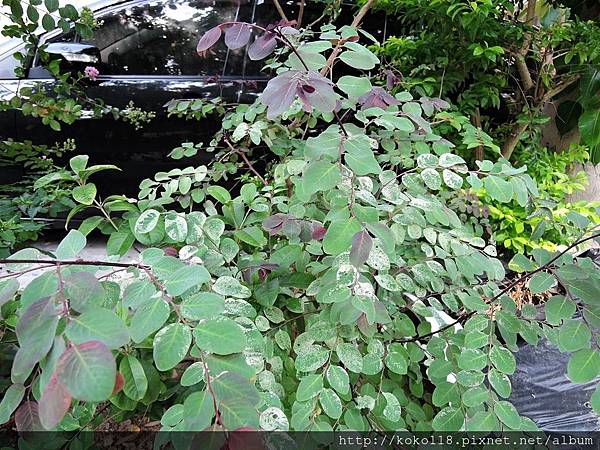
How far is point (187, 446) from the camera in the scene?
496mm

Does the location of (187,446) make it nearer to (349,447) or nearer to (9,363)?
(349,447)

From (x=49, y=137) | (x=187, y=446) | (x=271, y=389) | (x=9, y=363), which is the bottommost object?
(x=49, y=137)

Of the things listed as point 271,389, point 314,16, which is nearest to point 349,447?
point 271,389

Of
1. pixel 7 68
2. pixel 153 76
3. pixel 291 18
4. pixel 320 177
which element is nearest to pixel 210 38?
pixel 320 177

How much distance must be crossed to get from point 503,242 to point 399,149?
1.19 meters

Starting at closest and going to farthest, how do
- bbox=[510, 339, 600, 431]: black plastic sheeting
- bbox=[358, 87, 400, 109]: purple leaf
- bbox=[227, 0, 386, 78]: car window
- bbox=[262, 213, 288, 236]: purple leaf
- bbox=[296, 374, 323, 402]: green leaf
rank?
bbox=[296, 374, 323, 402]: green leaf
bbox=[262, 213, 288, 236]: purple leaf
bbox=[358, 87, 400, 109]: purple leaf
bbox=[510, 339, 600, 431]: black plastic sheeting
bbox=[227, 0, 386, 78]: car window

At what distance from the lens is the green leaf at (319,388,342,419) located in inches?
26.3

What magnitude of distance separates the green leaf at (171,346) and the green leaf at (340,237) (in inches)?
8.7

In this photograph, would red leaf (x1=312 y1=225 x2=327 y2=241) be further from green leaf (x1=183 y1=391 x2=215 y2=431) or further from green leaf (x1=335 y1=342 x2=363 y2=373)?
green leaf (x1=183 y1=391 x2=215 y2=431)

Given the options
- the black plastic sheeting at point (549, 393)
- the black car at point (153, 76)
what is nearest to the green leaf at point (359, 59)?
the black plastic sheeting at point (549, 393)

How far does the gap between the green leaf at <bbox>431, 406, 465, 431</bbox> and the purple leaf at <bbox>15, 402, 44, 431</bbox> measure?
601mm

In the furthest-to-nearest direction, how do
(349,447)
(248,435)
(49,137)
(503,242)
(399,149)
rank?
(49,137)
(503,242)
(399,149)
(349,447)
(248,435)

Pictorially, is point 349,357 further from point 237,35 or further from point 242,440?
point 237,35

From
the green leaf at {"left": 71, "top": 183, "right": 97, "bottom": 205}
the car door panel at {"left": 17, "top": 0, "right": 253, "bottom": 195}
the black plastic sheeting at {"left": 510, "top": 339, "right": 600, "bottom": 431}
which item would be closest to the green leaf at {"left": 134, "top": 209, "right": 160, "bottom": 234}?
the green leaf at {"left": 71, "top": 183, "right": 97, "bottom": 205}
